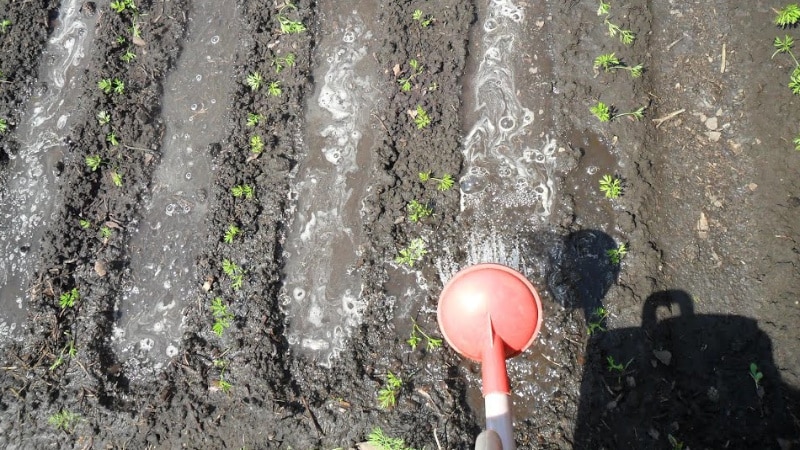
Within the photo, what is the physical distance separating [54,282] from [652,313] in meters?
4.54

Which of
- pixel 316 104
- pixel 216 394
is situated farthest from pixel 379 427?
pixel 316 104

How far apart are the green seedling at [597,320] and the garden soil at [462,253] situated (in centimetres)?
1

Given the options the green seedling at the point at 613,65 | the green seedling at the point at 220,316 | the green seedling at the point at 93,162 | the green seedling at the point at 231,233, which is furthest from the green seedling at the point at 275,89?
the green seedling at the point at 613,65

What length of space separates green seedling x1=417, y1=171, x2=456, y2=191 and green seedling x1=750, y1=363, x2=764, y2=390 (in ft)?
7.83

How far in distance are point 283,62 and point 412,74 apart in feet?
3.74

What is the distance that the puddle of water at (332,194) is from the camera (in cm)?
388

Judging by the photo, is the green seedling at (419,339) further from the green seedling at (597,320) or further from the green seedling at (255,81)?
the green seedling at (255,81)

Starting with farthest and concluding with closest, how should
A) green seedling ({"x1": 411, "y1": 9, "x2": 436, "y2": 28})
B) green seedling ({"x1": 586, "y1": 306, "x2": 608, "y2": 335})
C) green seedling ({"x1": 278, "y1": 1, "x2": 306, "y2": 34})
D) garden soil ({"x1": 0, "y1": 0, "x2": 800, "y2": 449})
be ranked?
green seedling ({"x1": 278, "y1": 1, "x2": 306, "y2": 34}) → green seedling ({"x1": 411, "y1": 9, "x2": 436, "y2": 28}) → green seedling ({"x1": 586, "y1": 306, "x2": 608, "y2": 335}) → garden soil ({"x1": 0, "y1": 0, "x2": 800, "y2": 449})

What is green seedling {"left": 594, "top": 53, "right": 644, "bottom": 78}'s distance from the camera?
4.05 meters

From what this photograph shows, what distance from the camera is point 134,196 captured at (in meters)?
4.21

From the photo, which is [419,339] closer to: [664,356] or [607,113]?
[664,356]

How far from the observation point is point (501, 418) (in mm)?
2508

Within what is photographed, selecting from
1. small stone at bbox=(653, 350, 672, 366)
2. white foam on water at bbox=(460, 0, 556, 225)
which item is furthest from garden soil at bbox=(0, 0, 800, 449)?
white foam on water at bbox=(460, 0, 556, 225)

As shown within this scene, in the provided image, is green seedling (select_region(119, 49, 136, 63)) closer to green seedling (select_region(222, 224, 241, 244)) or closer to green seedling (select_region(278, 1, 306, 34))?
green seedling (select_region(278, 1, 306, 34))
